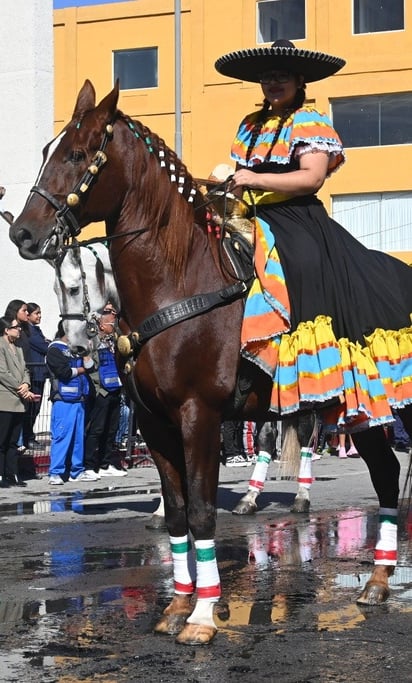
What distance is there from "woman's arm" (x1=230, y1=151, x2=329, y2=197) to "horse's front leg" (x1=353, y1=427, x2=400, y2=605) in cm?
158

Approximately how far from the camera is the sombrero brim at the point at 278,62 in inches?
265

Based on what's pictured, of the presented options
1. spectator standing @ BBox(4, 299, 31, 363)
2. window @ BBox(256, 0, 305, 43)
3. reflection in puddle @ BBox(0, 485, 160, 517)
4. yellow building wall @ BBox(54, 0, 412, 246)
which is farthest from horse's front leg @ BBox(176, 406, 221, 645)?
window @ BBox(256, 0, 305, 43)

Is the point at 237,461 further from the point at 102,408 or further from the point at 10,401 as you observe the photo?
the point at 10,401

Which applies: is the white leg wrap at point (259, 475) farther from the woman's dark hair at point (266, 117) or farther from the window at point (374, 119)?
the window at point (374, 119)

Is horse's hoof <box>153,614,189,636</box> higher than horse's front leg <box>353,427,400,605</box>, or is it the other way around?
horse's front leg <box>353,427,400,605</box>

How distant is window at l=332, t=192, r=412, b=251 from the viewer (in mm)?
37688

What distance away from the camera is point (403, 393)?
687cm

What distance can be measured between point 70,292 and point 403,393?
6049 millimetres

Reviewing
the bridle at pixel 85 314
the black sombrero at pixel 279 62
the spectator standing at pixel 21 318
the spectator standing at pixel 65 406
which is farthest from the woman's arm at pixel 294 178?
the spectator standing at pixel 21 318

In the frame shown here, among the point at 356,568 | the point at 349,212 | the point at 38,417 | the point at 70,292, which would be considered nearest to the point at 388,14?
the point at 349,212

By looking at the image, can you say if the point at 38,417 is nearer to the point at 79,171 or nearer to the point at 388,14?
the point at 79,171

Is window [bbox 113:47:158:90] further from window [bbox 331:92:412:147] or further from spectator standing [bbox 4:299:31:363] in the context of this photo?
spectator standing [bbox 4:299:31:363]

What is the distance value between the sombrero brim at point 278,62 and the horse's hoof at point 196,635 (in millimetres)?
3162

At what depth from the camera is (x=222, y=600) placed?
709 centimetres
